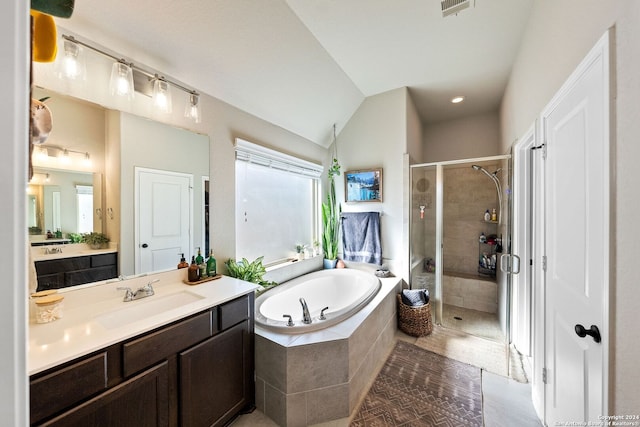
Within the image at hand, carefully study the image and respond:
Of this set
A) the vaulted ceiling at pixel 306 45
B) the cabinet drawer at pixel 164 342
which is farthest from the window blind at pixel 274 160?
the cabinet drawer at pixel 164 342

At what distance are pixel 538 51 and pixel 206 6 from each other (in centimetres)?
226

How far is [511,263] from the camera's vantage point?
2217mm

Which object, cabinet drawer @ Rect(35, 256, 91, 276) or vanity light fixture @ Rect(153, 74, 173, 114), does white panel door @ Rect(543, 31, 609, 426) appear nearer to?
vanity light fixture @ Rect(153, 74, 173, 114)

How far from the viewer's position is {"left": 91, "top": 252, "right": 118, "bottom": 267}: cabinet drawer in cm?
141

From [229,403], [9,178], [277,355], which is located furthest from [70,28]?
[229,403]

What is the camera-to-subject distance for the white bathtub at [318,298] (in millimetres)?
1790

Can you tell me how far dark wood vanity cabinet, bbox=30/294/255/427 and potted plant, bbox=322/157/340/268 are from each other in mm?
1790

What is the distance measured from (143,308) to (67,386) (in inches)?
20.7

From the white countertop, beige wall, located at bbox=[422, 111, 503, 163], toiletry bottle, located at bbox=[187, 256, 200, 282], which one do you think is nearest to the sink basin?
the white countertop

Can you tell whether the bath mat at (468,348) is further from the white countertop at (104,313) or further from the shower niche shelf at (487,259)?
the white countertop at (104,313)

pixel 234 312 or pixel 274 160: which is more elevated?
pixel 274 160

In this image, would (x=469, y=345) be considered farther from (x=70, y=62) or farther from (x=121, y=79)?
(x=70, y=62)

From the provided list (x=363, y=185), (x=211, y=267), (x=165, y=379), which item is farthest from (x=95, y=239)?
(x=363, y=185)

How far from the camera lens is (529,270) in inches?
79.0
